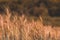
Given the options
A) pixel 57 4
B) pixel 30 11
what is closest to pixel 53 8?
pixel 57 4

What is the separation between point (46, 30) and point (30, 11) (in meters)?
15.0

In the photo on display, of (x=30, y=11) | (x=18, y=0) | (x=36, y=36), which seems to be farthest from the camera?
(x=18, y=0)

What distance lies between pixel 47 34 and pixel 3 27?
82 centimetres

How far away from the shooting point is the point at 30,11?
2092cm

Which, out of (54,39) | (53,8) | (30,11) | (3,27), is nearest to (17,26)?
(3,27)

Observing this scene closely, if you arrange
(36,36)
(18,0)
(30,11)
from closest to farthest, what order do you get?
(36,36), (30,11), (18,0)

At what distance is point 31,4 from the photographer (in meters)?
21.9

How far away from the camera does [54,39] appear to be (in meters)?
5.97

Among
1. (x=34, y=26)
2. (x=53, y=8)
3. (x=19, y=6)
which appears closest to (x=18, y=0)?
(x=19, y=6)

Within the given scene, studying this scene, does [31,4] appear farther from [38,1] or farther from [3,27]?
[3,27]

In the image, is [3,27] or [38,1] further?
[38,1]

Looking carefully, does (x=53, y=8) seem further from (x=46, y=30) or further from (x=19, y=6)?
(x=46, y=30)

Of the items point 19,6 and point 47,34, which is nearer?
point 47,34

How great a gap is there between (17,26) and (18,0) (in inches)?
647
